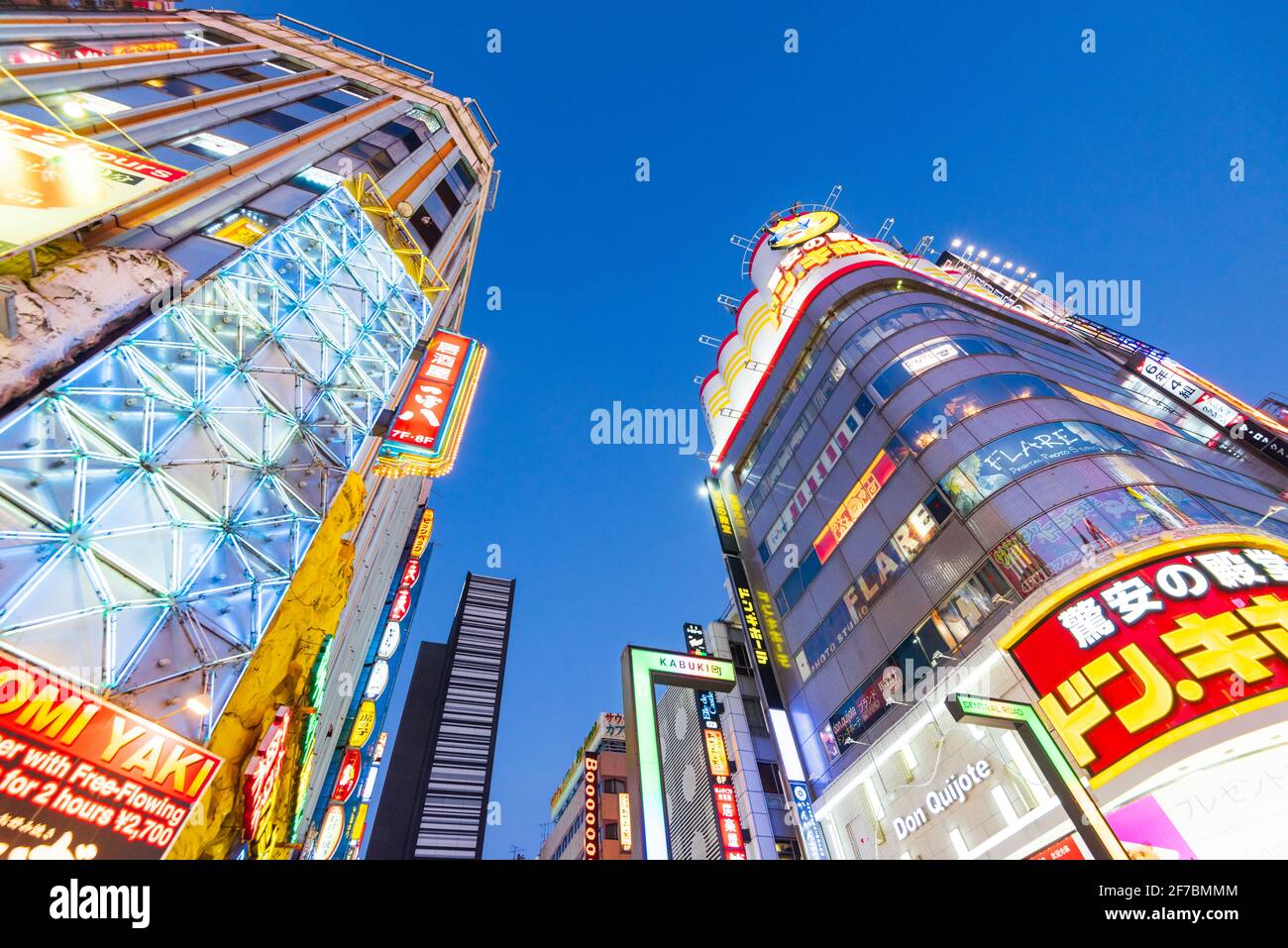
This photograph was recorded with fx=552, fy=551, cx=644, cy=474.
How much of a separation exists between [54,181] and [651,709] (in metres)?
15.3

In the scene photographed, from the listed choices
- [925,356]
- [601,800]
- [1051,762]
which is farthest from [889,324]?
[601,800]

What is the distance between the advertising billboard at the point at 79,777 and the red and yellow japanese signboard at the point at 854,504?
22213 millimetres

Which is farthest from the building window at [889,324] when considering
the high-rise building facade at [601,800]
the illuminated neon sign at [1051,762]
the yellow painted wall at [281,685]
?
the high-rise building facade at [601,800]

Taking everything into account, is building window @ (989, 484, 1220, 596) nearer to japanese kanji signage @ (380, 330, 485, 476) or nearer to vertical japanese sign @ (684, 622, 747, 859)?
vertical japanese sign @ (684, 622, 747, 859)

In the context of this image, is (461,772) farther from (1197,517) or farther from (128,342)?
(1197,517)

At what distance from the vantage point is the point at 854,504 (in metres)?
23.8

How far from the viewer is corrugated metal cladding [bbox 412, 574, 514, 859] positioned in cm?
3912

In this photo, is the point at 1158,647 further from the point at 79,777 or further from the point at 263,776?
the point at 79,777

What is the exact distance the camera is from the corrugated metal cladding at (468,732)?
128 feet

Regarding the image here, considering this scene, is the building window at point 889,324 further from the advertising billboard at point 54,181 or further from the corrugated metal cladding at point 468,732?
the corrugated metal cladding at point 468,732

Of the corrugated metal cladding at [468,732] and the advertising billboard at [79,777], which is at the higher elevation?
the corrugated metal cladding at [468,732]

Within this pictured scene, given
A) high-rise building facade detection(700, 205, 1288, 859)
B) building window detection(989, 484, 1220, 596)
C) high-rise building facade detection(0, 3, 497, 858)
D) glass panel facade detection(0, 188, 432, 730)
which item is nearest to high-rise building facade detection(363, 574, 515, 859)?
high-rise building facade detection(700, 205, 1288, 859)
